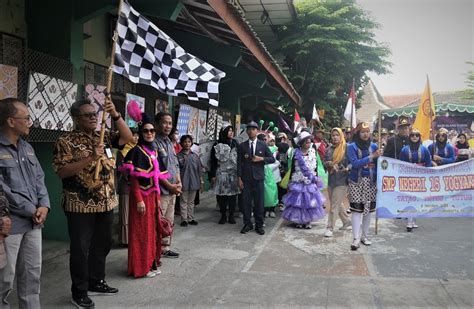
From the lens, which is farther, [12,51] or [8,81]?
[12,51]

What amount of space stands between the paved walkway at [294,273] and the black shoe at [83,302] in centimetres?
13

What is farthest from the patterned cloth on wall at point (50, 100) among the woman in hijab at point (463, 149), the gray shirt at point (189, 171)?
the woman in hijab at point (463, 149)

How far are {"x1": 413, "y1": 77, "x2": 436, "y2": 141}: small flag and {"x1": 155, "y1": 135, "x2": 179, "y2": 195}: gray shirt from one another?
13.1ft

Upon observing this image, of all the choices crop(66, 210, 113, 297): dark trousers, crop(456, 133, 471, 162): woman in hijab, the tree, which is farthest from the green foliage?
crop(66, 210, 113, 297): dark trousers

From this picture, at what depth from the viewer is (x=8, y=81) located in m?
4.52

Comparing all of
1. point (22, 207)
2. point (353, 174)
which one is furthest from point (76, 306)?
point (353, 174)

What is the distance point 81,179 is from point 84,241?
1.92ft

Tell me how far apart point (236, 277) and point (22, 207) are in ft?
8.38

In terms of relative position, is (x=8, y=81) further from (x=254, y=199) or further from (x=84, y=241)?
(x=254, y=199)

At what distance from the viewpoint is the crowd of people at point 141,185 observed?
10.4ft

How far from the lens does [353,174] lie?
6211 millimetres

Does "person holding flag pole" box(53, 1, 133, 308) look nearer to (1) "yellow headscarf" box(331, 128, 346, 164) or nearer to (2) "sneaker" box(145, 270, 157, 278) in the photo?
(2) "sneaker" box(145, 270, 157, 278)

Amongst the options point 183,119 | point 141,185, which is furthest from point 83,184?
point 183,119

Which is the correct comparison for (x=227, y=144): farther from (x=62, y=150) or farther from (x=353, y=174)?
(x=62, y=150)
